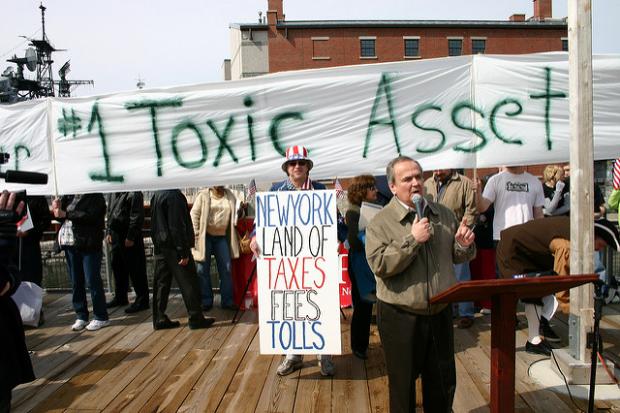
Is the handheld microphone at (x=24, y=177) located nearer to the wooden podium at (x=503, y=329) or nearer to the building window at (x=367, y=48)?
the wooden podium at (x=503, y=329)

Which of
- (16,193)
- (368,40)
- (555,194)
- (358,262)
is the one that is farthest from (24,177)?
(368,40)

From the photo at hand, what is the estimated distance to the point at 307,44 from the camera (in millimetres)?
40438

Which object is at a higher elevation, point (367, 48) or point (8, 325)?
point (367, 48)

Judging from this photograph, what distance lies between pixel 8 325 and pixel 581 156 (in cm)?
410

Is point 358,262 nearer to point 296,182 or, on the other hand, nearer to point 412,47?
point 296,182

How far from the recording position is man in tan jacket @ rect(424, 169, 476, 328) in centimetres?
538

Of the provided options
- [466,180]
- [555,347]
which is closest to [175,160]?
[466,180]

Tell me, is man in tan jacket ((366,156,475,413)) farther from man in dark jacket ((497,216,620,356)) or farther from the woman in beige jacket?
the woman in beige jacket

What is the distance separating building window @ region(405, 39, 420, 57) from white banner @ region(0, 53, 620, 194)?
127ft

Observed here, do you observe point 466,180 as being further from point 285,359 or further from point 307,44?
point 307,44

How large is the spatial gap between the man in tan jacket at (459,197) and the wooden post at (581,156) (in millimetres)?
1317

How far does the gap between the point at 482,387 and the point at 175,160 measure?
3.40 meters

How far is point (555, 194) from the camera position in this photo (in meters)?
6.20

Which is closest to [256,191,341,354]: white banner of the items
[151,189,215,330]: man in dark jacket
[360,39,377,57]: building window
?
[151,189,215,330]: man in dark jacket
